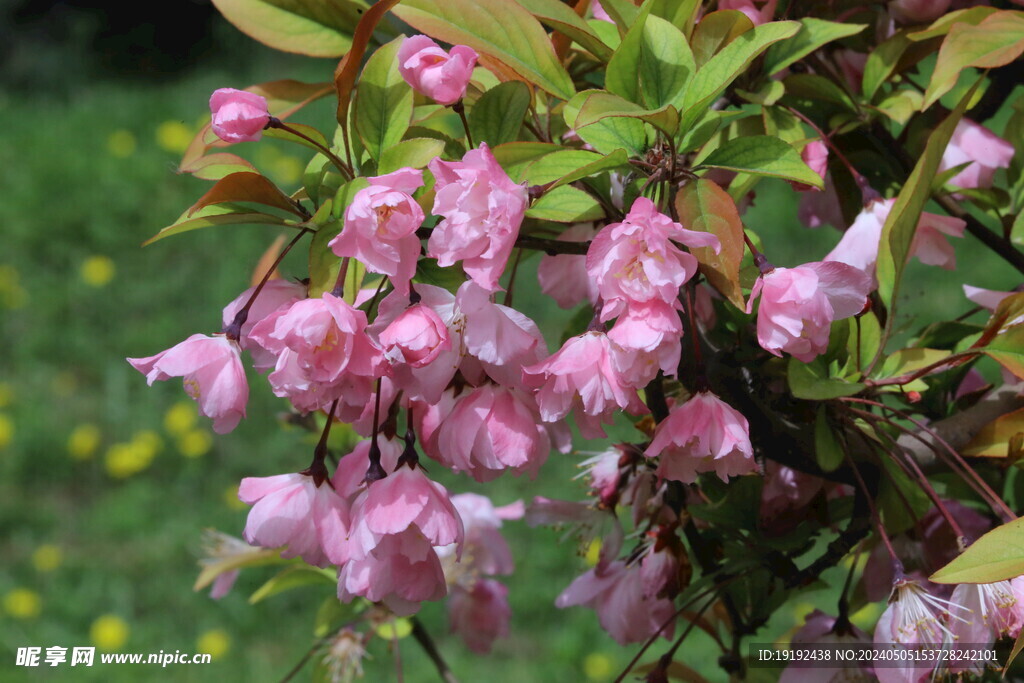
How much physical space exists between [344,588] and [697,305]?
0.35m

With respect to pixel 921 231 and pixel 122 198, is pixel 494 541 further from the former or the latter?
pixel 122 198

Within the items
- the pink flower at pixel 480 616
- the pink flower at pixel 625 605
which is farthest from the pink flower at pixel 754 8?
the pink flower at pixel 480 616

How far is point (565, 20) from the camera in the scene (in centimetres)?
63

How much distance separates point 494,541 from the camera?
1.13 m

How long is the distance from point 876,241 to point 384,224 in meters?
0.37

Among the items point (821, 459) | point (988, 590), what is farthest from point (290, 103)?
point (988, 590)

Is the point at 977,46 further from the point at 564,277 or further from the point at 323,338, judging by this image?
the point at 323,338

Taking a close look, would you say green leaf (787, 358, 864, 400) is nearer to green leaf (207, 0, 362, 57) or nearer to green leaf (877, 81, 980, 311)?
green leaf (877, 81, 980, 311)

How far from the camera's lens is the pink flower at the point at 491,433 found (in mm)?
584

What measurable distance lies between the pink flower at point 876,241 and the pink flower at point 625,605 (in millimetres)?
325

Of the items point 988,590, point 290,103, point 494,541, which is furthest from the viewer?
point 494,541

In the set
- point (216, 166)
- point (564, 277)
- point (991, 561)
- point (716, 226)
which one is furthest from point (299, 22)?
point (991, 561)

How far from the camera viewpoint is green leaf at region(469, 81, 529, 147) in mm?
610

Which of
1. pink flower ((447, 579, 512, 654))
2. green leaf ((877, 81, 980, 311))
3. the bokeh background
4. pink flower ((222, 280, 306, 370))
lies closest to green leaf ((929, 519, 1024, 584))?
green leaf ((877, 81, 980, 311))
